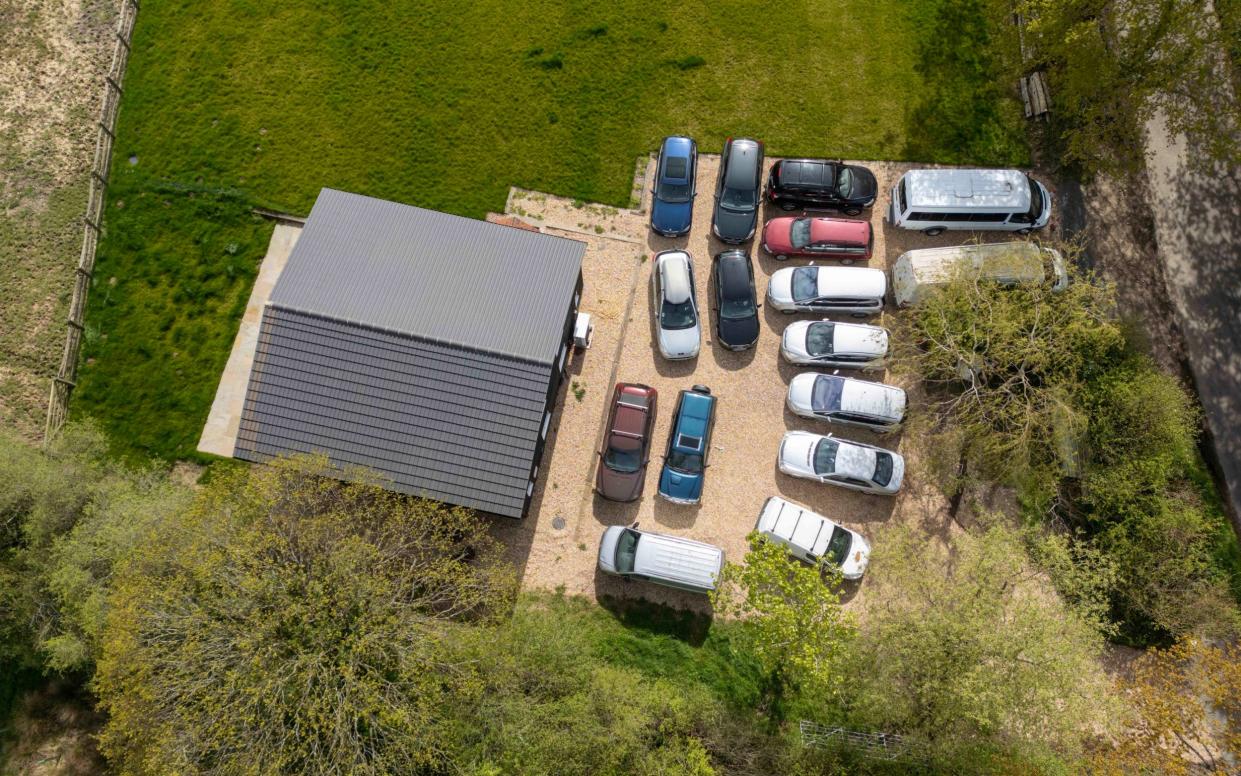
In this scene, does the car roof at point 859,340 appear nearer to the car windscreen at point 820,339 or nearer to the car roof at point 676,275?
the car windscreen at point 820,339

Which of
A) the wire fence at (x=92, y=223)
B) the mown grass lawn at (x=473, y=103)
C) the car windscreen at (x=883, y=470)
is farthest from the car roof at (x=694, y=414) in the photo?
the wire fence at (x=92, y=223)

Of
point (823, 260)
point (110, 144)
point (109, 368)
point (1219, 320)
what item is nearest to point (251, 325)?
point (109, 368)

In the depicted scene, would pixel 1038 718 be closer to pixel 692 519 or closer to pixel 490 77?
pixel 692 519

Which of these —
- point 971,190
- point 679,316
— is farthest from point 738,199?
point 971,190

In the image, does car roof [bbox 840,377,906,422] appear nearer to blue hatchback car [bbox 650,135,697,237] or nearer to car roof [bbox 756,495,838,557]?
car roof [bbox 756,495,838,557]

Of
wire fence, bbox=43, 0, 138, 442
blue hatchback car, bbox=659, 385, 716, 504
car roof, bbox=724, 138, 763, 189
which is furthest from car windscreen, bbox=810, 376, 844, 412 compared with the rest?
wire fence, bbox=43, 0, 138, 442
